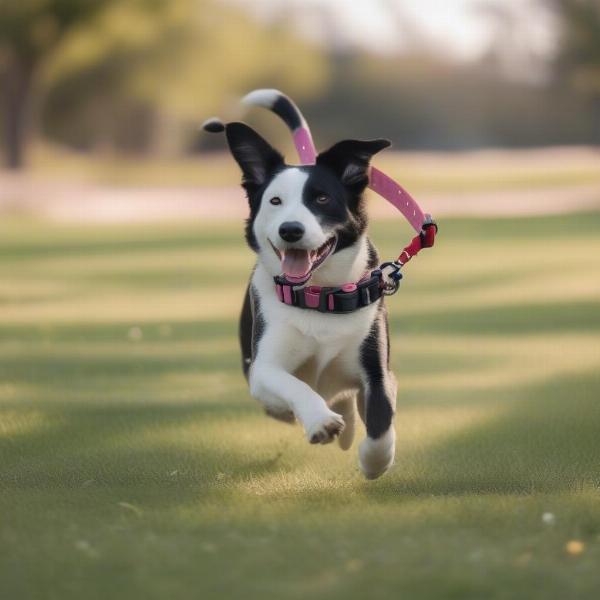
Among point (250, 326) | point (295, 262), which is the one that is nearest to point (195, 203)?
point (250, 326)

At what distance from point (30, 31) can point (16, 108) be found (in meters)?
5.67

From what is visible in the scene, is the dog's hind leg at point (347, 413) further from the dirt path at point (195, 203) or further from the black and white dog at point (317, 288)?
the dirt path at point (195, 203)

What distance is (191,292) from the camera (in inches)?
611

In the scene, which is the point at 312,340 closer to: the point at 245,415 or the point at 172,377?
the point at 245,415

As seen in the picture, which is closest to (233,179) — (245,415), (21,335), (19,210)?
(19,210)

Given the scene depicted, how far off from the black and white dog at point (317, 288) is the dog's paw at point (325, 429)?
0.29 m

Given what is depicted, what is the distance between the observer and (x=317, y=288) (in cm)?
604

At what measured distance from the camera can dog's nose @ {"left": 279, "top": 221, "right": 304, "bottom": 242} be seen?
225 inches

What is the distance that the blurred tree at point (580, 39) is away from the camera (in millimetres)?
62375

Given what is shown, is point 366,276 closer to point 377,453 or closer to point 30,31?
point 377,453

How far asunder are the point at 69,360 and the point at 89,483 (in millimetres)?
4352

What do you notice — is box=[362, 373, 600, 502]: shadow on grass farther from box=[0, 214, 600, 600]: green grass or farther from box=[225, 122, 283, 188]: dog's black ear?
box=[225, 122, 283, 188]: dog's black ear

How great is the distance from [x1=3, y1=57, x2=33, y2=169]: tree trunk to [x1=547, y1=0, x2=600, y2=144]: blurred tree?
23843mm

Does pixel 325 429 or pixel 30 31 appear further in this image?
pixel 30 31
